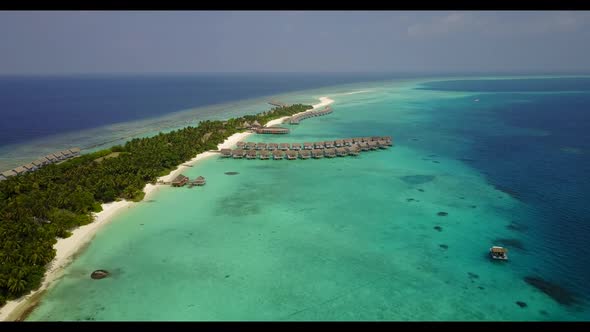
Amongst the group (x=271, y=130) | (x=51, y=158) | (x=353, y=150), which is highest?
(x=51, y=158)

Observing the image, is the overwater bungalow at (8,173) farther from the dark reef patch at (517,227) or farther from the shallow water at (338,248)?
the dark reef patch at (517,227)

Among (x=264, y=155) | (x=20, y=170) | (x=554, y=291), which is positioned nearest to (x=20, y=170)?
(x=20, y=170)

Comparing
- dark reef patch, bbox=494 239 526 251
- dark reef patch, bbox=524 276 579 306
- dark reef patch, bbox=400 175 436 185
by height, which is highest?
dark reef patch, bbox=400 175 436 185

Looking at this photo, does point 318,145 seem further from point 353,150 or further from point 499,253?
point 499,253

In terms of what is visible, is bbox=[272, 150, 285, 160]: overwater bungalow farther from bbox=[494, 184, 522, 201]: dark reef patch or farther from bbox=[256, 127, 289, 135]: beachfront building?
bbox=[494, 184, 522, 201]: dark reef patch

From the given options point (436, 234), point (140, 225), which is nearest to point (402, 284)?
point (436, 234)

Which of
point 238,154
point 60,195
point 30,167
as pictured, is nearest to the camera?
point 60,195

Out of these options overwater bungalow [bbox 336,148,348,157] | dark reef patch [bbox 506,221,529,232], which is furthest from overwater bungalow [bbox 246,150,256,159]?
dark reef patch [bbox 506,221,529,232]
